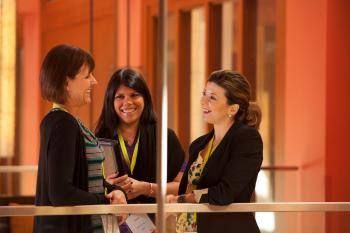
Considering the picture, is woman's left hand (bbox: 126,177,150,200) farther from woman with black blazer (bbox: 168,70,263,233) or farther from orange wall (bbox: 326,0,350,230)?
orange wall (bbox: 326,0,350,230)

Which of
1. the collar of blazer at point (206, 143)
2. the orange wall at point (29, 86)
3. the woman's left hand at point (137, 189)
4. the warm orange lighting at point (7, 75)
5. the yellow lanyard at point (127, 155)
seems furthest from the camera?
the orange wall at point (29, 86)

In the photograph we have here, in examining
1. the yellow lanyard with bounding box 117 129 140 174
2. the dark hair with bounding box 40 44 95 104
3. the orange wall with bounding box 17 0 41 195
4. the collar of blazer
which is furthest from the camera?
the orange wall with bounding box 17 0 41 195

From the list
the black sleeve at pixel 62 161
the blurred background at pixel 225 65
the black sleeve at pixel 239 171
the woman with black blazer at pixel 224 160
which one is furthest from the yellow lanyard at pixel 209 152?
the blurred background at pixel 225 65

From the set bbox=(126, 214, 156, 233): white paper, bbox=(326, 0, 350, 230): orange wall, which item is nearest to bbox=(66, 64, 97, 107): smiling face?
bbox=(126, 214, 156, 233): white paper

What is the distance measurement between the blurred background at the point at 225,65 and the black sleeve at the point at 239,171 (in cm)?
124

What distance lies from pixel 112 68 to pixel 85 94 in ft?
18.2

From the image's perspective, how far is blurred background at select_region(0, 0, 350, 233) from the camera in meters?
6.24

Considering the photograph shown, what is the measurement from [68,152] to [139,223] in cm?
47

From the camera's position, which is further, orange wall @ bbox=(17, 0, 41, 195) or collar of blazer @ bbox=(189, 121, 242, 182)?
orange wall @ bbox=(17, 0, 41, 195)

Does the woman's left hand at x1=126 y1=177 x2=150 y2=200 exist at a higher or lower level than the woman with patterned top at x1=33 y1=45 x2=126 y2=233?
lower

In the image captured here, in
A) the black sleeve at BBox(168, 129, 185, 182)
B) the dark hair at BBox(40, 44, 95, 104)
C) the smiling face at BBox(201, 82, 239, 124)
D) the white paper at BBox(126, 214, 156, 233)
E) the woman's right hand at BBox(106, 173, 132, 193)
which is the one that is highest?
the dark hair at BBox(40, 44, 95, 104)

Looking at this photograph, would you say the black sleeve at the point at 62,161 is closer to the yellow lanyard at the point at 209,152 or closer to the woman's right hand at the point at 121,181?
the woman's right hand at the point at 121,181

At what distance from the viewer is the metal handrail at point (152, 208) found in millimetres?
2730

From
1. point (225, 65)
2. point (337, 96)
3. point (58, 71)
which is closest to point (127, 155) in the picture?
point (58, 71)
